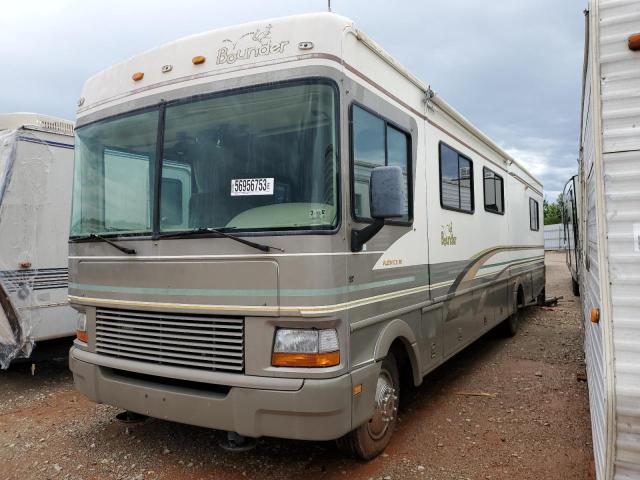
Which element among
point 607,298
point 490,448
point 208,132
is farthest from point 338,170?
point 490,448

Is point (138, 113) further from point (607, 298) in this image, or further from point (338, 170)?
point (607, 298)

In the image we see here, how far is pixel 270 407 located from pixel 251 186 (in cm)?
136

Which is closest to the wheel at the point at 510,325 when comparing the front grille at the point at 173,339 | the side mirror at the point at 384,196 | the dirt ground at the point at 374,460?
the dirt ground at the point at 374,460

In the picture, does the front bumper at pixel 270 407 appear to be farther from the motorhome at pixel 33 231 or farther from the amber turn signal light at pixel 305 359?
the motorhome at pixel 33 231

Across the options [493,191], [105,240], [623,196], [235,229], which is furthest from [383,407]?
[493,191]

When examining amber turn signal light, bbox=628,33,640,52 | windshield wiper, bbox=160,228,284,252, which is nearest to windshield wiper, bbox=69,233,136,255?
windshield wiper, bbox=160,228,284,252

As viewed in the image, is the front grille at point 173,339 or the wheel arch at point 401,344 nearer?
the front grille at point 173,339

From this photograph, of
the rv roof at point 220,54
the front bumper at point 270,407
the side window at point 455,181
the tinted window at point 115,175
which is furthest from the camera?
the side window at point 455,181

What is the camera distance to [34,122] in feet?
19.3

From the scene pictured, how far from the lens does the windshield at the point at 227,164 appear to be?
3.13m

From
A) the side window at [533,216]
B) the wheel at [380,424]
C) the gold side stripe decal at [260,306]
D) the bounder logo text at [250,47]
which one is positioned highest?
the bounder logo text at [250,47]

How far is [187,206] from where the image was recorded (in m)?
3.50

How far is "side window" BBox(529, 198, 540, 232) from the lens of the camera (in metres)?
9.78

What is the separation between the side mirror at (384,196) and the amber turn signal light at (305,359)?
0.68 m
